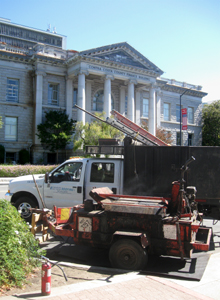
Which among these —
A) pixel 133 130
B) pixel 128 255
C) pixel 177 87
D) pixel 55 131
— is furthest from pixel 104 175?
pixel 177 87

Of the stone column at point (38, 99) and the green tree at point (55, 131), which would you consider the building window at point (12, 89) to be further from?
the green tree at point (55, 131)

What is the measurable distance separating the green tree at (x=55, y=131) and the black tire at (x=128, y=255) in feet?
89.2

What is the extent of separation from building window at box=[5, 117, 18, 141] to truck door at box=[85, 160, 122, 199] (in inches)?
1089

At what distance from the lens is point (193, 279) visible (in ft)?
17.0

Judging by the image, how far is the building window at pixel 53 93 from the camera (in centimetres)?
3659

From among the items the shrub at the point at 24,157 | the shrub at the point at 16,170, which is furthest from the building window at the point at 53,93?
the shrub at the point at 16,170

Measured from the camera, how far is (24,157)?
33.2 meters

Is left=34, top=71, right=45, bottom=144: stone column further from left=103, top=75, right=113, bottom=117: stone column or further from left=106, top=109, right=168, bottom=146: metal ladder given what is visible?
left=106, top=109, right=168, bottom=146: metal ladder

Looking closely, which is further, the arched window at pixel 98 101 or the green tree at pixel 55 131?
the arched window at pixel 98 101

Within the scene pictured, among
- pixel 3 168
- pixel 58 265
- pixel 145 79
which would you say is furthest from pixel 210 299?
pixel 145 79

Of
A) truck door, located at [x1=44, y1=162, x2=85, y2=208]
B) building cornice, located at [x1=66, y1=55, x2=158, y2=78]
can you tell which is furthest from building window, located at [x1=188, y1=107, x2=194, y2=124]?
truck door, located at [x1=44, y1=162, x2=85, y2=208]

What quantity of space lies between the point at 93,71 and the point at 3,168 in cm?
1582

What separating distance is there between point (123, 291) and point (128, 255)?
1.26 meters

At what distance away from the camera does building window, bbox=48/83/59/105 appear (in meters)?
36.6
